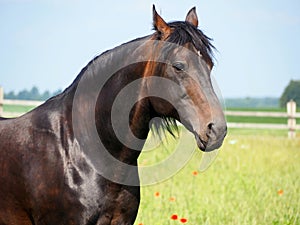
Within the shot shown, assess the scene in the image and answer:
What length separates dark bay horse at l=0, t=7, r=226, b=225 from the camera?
3211 millimetres

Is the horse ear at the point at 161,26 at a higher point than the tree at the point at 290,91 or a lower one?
higher

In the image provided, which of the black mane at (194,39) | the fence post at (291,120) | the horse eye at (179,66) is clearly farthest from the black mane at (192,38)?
the fence post at (291,120)

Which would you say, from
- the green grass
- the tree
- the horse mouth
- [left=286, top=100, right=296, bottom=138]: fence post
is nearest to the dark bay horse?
the horse mouth

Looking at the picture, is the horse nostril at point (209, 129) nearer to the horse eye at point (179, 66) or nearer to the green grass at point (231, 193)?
the horse eye at point (179, 66)

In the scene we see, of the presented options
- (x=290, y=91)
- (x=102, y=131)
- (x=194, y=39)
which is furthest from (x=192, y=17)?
(x=290, y=91)

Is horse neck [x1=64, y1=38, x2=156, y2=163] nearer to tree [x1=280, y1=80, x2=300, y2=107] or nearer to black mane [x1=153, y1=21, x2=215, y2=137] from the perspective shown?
black mane [x1=153, y1=21, x2=215, y2=137]

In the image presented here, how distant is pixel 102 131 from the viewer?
3.47 metres

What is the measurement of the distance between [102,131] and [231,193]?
4.01 meters

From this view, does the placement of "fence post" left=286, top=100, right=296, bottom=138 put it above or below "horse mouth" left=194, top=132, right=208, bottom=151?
below

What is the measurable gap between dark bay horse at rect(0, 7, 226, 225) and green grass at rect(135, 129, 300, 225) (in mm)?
559

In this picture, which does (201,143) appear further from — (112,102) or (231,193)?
(231,193)

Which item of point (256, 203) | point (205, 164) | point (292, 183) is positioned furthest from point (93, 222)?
point (292, 183)

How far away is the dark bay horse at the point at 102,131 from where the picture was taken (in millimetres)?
3211

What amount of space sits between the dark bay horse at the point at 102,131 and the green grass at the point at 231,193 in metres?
0.56
